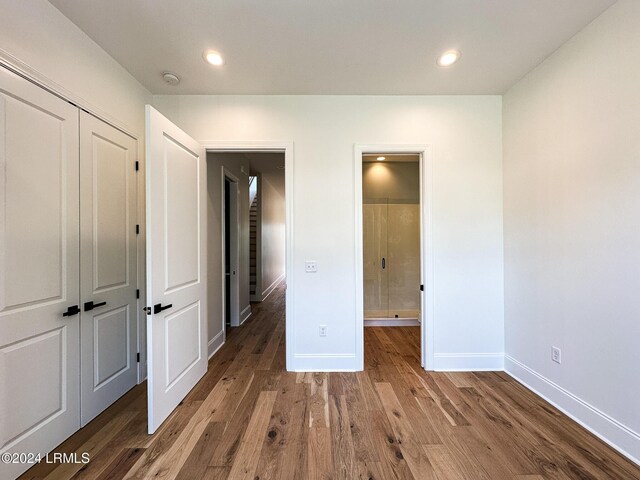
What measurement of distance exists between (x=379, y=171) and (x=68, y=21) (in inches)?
145

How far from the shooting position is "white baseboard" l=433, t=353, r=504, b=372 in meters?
2.59

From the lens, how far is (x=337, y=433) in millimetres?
1748

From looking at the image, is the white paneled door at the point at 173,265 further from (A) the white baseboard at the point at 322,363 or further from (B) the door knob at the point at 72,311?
(A) the white baseboard at the point at 322,363

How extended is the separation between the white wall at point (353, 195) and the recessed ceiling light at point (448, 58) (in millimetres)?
479

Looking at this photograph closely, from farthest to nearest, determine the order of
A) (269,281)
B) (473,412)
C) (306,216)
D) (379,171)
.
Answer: (269,281) < (379,171) < (306,216) < (473,412)

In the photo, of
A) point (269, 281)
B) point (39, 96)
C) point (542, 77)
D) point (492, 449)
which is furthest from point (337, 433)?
point (269, 281)

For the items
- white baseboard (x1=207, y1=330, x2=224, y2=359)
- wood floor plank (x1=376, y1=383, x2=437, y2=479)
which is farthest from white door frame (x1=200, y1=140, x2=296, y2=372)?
white baseboard (x1=207, y1=330, x2=224, y2=359)

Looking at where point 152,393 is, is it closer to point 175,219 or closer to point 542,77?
point 175,219

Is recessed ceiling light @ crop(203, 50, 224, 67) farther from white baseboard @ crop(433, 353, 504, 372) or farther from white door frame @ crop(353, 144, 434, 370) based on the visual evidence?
white baseboard @ crop(433, 353, 504, 372)

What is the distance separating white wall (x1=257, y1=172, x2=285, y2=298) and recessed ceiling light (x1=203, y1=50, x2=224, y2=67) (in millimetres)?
3423

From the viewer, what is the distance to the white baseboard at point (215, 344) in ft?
9.69

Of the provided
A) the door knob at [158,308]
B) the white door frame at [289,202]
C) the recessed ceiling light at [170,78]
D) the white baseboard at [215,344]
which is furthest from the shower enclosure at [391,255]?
the door knob at [158,308]

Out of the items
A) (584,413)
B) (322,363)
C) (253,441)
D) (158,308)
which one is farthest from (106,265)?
(584,413)

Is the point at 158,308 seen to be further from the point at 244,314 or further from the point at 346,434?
the point at 244,314
